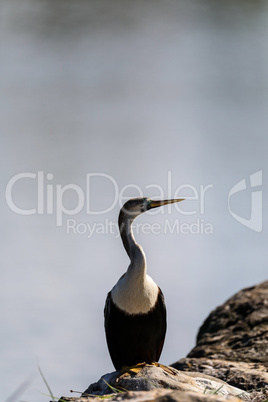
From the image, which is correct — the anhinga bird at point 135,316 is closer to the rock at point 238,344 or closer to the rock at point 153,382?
the rock at point 153,382

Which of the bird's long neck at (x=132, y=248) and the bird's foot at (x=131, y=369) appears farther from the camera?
the bird's long neck at (x=132, y=248)

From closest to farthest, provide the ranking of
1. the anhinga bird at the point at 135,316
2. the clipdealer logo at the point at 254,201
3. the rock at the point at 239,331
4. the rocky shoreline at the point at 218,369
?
the rocky shoreline at the point at 218,369 < the anhinga bird at the point at 135,316 < the rock at the point at 239,331 < the clipdealer logo at the point at 254,201

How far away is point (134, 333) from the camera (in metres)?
5.16

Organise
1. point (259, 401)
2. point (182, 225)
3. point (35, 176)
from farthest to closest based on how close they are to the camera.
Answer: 1. point (35, 176)
2. point (182, 225)
3. point (259, 401)

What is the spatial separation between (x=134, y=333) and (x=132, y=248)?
0.57m

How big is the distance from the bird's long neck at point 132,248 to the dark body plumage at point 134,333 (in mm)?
284

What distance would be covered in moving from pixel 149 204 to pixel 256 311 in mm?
2229

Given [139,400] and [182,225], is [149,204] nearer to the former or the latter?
[139,400]

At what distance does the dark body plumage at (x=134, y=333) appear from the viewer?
516 cm

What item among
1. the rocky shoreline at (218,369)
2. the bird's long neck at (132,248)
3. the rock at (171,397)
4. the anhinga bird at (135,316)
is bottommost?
the rocky shoreline at (218,369)

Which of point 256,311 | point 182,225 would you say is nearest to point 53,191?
point 182,225

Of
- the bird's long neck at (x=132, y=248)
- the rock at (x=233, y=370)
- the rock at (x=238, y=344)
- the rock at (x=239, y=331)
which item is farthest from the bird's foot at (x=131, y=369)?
the rock at (x=239, y=331)

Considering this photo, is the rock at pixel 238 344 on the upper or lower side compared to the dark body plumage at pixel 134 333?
lower

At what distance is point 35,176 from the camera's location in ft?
45.6
